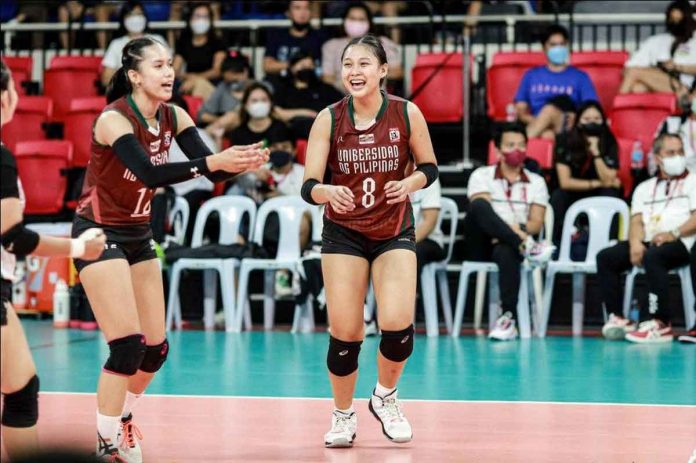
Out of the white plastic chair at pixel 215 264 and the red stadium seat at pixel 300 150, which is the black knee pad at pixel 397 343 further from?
the red stadium seat at pixel 300 150

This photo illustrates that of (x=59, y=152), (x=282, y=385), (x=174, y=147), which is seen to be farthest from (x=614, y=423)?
(x=59, y=152)

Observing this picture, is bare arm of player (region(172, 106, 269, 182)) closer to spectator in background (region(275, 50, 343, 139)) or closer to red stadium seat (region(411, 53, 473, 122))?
spectator in background (region(275, 50, 343, 139))

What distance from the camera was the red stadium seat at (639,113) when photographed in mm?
12484

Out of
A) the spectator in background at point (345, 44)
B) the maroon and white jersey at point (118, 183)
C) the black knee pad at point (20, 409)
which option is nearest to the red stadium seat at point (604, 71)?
the spectator in background at point (345, 44)

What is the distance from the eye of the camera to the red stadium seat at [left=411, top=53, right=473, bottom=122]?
13250 mm

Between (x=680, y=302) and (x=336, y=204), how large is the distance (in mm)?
6410

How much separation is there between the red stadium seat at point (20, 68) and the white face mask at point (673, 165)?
7654 mm

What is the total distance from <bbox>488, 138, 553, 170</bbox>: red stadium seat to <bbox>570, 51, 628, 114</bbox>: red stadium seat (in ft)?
4.44

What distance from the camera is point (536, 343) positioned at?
1052 centimetres

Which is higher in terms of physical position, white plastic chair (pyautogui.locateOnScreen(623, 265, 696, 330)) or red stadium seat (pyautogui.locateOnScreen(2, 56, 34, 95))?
red stadium seat (pyautogui.locateOnScreen(2, 56, 34, 95))

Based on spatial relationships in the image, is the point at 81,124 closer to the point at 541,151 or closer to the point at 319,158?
the point at 541,151

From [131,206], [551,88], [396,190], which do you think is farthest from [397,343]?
[551,88]

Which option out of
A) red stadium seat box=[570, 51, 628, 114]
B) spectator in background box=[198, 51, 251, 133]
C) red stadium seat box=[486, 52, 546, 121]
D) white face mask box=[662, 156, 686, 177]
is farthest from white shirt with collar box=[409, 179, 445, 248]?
red stadium seat box=[570, 51, 628, 114]

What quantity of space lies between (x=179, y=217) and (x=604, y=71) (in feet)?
16.1
